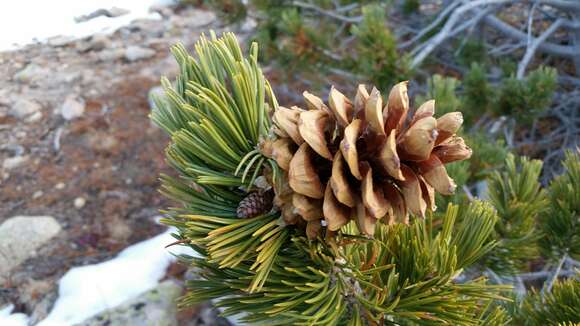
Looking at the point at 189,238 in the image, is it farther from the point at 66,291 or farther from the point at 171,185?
the point at 66,291

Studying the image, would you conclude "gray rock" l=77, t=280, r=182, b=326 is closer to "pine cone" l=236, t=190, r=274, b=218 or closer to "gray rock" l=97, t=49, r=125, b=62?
"pine cone" l=236, t=190, r=274, b=218

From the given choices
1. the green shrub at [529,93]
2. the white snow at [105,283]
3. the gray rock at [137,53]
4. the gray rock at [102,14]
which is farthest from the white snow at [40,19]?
the green shrub at [529,93]

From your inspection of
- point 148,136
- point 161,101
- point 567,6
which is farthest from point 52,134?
point 567,6

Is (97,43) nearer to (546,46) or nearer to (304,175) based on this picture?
(546,46)

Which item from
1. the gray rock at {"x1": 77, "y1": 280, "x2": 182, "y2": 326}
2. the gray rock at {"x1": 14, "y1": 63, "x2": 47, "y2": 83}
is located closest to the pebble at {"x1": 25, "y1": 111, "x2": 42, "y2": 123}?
the gray rock at {"x1": 14, "y1": 63, "x2": 47, "y2": 83}

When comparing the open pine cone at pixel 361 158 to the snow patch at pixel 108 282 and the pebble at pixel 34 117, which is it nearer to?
the snow patch at pixel 108 282

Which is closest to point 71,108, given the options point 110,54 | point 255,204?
point 110,54
